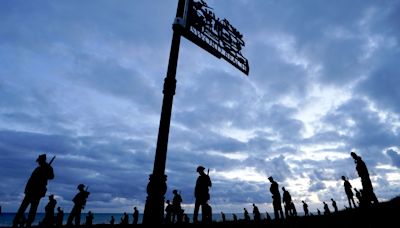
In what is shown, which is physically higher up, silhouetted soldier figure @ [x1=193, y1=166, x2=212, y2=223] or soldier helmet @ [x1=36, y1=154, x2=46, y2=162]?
soldier helmet @ [x1=36, y1=154, x2=46, y2=162]

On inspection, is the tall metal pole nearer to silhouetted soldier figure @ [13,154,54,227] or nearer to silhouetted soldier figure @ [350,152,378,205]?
silhouetted soldier figure @ [13,154,54,227]

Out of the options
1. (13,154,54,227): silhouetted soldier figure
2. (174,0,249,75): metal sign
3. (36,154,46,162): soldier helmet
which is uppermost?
(174,0,249,75): metal sign

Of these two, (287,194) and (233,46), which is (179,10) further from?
(287,194)

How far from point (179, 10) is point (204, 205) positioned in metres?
6.20

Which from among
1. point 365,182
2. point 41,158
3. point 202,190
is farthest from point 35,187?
point 365,182

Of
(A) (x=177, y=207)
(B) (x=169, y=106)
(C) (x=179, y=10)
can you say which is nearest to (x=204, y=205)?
(B) (x=169, y=106)

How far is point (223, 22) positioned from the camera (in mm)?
11195

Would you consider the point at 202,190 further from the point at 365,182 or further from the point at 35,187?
the point at 365,182

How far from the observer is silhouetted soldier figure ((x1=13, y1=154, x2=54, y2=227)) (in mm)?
7332

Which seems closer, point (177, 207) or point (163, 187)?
point (163, 187)

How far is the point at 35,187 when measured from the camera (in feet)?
24.6

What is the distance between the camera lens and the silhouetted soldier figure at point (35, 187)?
733 cm

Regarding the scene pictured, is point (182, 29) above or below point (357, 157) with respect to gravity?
above

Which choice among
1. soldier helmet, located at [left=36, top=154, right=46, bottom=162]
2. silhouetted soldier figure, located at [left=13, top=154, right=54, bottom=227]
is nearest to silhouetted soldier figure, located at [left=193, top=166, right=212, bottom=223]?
silhouetted soldier figure, located at [left=13, top=154, right=54, bottom=227]
